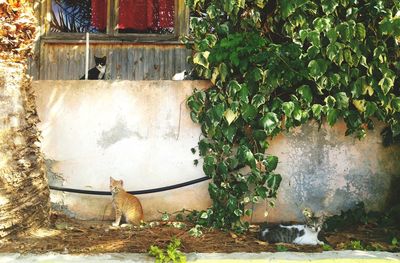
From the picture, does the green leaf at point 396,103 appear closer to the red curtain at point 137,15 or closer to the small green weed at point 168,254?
the small green weed at point 168,254

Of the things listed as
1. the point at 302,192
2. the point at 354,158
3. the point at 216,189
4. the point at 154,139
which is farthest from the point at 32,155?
the point at 354,158

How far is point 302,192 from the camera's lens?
4484 mm

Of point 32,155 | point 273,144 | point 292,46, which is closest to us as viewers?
point 32,155

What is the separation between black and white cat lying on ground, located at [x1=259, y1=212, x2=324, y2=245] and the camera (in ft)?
12.5

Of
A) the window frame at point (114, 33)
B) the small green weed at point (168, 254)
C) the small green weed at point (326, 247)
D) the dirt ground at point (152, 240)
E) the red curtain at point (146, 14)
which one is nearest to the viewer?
the small green weed at point (168, 254)

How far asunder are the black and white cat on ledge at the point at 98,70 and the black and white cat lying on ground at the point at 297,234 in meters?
4.05

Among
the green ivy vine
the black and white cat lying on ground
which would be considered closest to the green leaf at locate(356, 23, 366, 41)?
the green ivy vine

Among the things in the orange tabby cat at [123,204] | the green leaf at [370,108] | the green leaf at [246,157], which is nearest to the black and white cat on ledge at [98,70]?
the orange tabby cat at [123,204]

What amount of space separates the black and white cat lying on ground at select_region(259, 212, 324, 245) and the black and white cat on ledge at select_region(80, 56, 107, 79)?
4.05 metres

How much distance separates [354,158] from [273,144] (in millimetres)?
886

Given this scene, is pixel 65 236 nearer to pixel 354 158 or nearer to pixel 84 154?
pixel 84 154

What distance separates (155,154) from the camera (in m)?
4.52

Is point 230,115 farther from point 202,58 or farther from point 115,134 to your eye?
point 115,134

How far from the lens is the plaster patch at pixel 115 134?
4.51 metres
